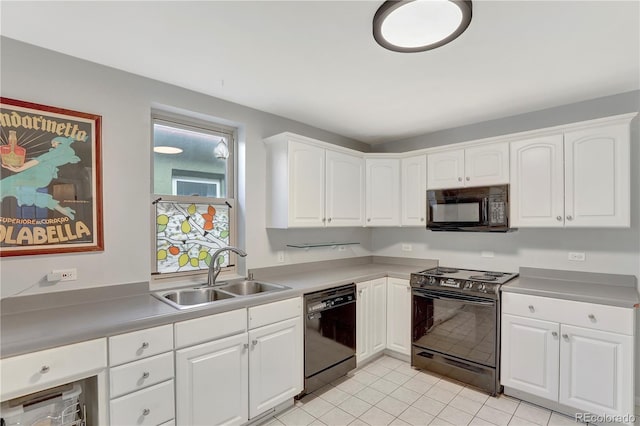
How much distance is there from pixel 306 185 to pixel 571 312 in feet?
7.55

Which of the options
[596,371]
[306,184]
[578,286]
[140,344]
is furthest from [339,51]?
[596,371]

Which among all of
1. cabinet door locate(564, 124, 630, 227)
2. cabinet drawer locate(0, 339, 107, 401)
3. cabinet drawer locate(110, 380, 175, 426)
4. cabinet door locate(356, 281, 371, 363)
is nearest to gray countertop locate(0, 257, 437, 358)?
cabinet drawer locate(0, 339, 107, 401)

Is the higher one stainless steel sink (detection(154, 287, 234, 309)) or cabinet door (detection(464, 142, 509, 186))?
cabinet door (detection(464, 142, 509, 186))

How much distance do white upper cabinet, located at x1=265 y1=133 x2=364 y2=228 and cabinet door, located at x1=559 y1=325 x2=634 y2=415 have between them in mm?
2086

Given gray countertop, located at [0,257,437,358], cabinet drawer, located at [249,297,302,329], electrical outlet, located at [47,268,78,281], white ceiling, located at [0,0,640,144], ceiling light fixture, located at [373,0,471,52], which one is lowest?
cabinet drawer, located at [249,297,302,329]

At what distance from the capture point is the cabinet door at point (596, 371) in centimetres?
209

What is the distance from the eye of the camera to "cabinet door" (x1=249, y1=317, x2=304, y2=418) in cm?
215

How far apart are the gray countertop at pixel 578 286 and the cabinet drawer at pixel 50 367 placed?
9.29 feet

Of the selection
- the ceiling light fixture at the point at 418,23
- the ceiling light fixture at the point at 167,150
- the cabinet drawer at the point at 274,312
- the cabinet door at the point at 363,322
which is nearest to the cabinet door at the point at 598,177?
the ceiling light fixture at the point at 418,23

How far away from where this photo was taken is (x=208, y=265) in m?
2.66

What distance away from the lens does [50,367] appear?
1409mm

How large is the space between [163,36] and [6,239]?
143 centimetres

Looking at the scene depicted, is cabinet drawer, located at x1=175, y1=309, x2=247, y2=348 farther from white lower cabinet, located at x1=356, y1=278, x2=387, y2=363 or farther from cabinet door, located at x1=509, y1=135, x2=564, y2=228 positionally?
cabinet door, located at x1=509, y1=135, x2=564, y2=228

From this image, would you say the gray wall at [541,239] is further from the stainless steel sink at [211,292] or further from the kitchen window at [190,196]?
the kitchen window at [190,196]
